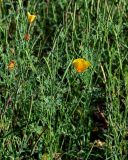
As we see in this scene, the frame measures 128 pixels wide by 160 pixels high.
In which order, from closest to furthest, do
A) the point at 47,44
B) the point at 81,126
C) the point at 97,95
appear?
the point at 81,126 → the point at 97,95 → the point at 47,44

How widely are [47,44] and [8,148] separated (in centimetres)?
94

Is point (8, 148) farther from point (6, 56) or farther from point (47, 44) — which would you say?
point (47, 44)

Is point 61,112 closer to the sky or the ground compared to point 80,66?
closer to the ground

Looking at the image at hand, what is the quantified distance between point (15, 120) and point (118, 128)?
45 cm

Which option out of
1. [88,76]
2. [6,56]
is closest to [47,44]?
[6,56]

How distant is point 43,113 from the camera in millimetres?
1679

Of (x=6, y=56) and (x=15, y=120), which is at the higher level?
(x=6, y=56)

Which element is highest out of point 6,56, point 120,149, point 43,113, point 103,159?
point 6,56

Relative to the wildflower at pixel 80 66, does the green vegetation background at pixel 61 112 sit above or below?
below

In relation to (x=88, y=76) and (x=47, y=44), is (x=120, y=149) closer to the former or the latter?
(x=88, y=76)

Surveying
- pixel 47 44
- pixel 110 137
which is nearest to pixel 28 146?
pixel 110 137

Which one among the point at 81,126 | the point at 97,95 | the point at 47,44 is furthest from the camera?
the point at 47,44

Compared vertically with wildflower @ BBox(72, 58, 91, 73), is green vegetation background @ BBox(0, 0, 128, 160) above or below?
below

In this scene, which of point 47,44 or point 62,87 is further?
point 47,44
